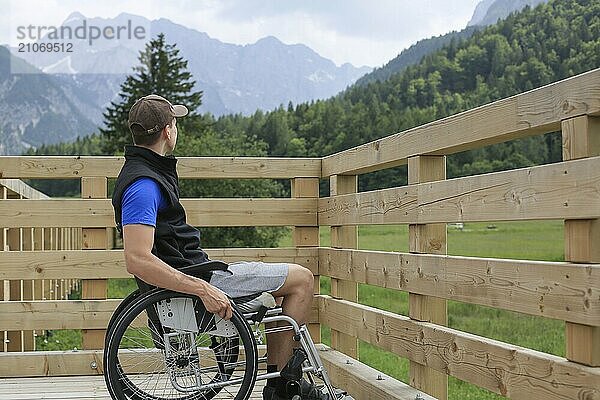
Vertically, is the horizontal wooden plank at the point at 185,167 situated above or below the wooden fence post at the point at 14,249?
above

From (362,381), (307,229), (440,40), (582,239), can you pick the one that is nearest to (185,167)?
(307,229)

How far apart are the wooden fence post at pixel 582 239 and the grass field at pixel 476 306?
3784 mm

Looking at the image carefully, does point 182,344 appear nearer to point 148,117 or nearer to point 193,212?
point 148,117

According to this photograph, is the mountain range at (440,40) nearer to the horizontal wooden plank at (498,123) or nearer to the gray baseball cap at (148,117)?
the horizontal wooden plank at (498,123)

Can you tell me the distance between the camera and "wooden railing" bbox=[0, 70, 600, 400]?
2320mm

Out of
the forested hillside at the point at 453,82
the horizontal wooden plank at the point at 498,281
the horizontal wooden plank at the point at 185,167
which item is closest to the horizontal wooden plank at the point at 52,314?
the horizontal wooden plank at the point at 185,167

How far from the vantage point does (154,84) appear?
38656mm

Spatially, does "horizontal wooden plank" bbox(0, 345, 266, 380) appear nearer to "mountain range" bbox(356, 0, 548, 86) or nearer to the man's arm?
the man's arm

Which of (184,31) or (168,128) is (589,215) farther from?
(184,31)

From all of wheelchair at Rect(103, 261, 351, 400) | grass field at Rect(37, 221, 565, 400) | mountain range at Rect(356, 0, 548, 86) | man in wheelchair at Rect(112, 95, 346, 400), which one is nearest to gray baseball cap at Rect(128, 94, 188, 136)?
man in wheelchair at Rect(112, 95, 346, 400)

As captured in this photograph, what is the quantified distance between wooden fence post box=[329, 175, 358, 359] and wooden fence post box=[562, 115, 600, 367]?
6.79 feet

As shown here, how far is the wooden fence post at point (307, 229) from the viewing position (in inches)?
192

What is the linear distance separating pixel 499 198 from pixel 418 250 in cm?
74

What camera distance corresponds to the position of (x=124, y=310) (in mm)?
2930
